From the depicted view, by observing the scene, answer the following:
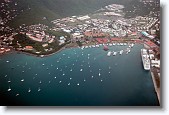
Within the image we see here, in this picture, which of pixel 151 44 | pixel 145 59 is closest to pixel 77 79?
pixel 145 59

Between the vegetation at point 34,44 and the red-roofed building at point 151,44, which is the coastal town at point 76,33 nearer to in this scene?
the vegetation at point 34,44

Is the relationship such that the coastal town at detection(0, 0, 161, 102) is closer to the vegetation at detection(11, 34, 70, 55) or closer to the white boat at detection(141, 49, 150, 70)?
the vegetation at detection(11, 34, 70, 55)

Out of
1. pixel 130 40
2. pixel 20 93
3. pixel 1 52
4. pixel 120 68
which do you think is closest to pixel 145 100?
pixel 120 68

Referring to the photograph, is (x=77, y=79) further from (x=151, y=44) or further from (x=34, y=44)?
(x=151, y=44)

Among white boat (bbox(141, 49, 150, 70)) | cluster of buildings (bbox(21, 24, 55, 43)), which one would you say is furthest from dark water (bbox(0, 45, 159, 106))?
cluster of buildings (bbox(21, 24, 55, 43))

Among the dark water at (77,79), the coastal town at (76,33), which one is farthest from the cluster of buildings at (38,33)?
the dark water at (77,79)
